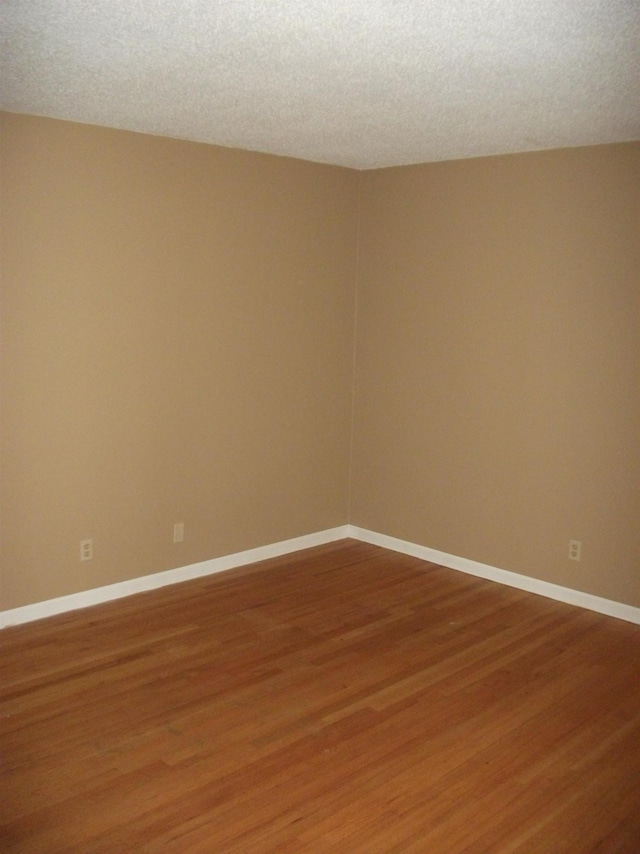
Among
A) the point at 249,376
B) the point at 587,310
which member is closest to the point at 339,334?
the point at 249,376

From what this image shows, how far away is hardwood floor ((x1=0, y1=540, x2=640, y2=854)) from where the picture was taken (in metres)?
2.53

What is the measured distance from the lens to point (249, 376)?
194 inches

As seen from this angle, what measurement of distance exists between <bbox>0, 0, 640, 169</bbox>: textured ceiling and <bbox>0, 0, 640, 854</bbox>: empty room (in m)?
0.02

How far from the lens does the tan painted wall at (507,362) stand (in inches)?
167

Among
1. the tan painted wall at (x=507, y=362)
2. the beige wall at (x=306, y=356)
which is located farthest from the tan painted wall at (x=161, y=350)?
the tan painted wall at (x=507, y=362)

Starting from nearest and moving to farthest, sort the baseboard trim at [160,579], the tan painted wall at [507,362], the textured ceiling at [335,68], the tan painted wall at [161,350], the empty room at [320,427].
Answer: the textured ceiling at [335,68] < the empty room at [320,427] < the tan painted wall at [161,350] < the baseboard trim at [160,579] < the tan painted wall at [507,362]

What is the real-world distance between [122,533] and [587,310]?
286 cm

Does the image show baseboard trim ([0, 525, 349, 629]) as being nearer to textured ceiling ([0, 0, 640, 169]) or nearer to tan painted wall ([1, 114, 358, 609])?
tan painted wall ([1, 114, 358, 609])

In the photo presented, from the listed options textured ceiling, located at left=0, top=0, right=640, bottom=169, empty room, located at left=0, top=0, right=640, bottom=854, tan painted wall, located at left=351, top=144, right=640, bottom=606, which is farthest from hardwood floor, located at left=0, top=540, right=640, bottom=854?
textured ceiling, located at left=0, top=0, right=640, bottom=169

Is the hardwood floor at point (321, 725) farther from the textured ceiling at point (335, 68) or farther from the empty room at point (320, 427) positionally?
the textured ceiling at point (335, 68)

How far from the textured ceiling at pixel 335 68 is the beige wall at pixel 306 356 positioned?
0.40 m

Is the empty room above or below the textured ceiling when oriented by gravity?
below

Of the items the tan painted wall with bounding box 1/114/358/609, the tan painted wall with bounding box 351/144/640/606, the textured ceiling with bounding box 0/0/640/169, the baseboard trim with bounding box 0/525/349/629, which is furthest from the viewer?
the tan painted wall with bounding box 351/144/640/606

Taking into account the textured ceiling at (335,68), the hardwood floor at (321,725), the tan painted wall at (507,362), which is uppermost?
the textured ceiling at (335,68)
